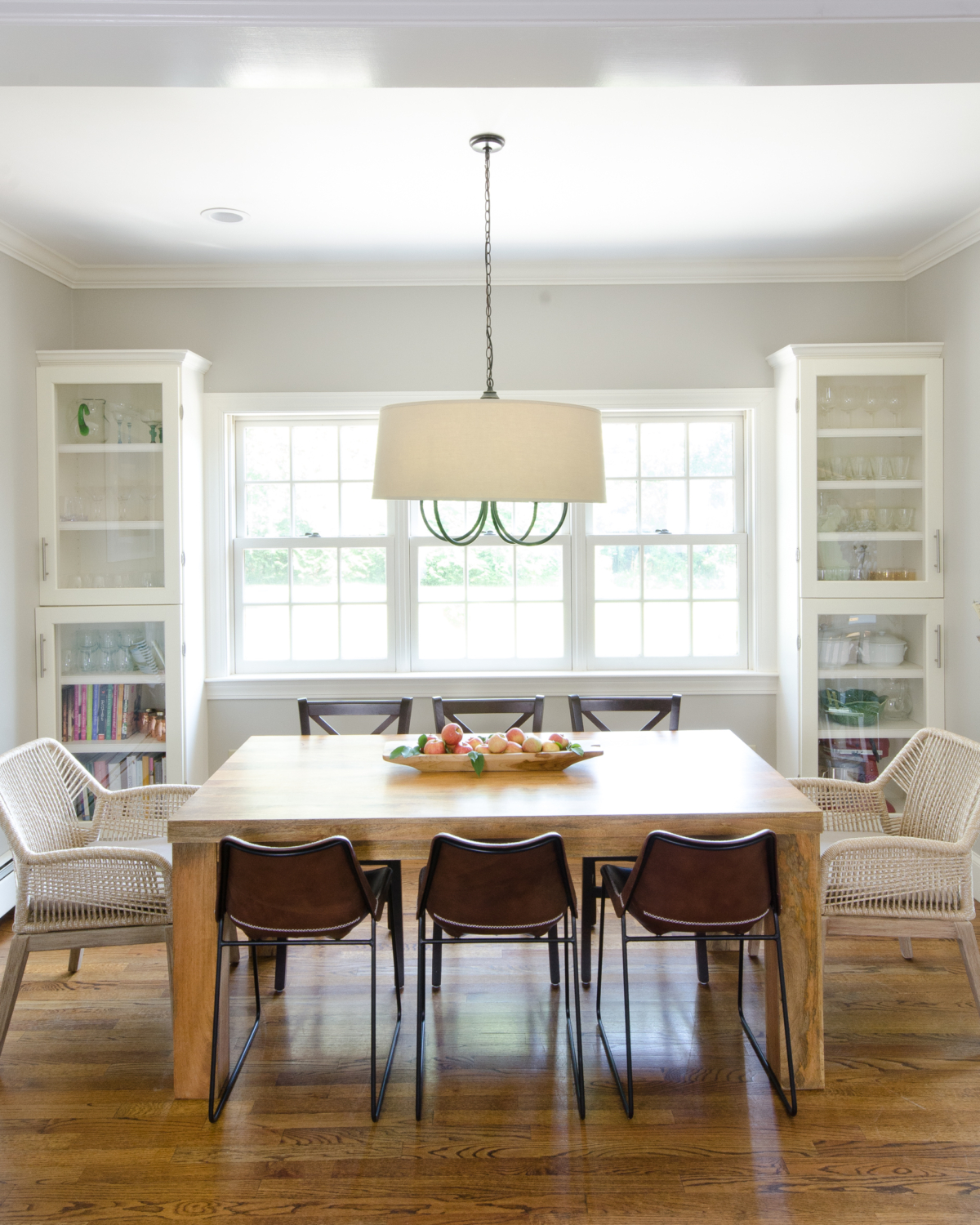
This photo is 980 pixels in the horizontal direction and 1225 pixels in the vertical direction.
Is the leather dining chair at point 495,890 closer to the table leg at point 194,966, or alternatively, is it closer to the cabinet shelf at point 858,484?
the table leg at point 194,966

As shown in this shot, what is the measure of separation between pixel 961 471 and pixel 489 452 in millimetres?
2507

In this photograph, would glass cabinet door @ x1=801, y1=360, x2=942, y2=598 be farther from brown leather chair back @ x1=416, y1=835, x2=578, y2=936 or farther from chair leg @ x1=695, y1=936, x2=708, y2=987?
brown leather chair back @ x1=416, y1=835, x2=578, y2=936

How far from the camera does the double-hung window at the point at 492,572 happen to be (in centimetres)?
441

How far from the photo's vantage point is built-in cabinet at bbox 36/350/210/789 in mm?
3928

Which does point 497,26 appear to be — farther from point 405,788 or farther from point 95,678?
point 95,678

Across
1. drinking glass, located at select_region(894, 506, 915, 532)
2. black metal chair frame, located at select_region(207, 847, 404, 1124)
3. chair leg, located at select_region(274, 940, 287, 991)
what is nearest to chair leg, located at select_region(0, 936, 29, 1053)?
black metal chair frame, located at select_region(207, 847, 404, 1124)

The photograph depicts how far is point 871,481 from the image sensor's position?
402cm

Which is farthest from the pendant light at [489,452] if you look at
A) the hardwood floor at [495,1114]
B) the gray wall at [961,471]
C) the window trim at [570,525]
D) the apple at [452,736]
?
the gray wall at [961,471]

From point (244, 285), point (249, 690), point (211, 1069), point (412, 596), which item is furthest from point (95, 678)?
point (211, 1069)

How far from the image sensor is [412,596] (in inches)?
174

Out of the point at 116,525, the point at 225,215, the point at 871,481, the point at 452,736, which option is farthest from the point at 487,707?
the point at 225,215

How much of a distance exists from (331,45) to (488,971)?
2700 millimetres

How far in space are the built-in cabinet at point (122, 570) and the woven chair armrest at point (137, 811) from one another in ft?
2.85

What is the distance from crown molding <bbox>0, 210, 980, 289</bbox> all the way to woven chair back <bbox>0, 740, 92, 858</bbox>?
2303mm
